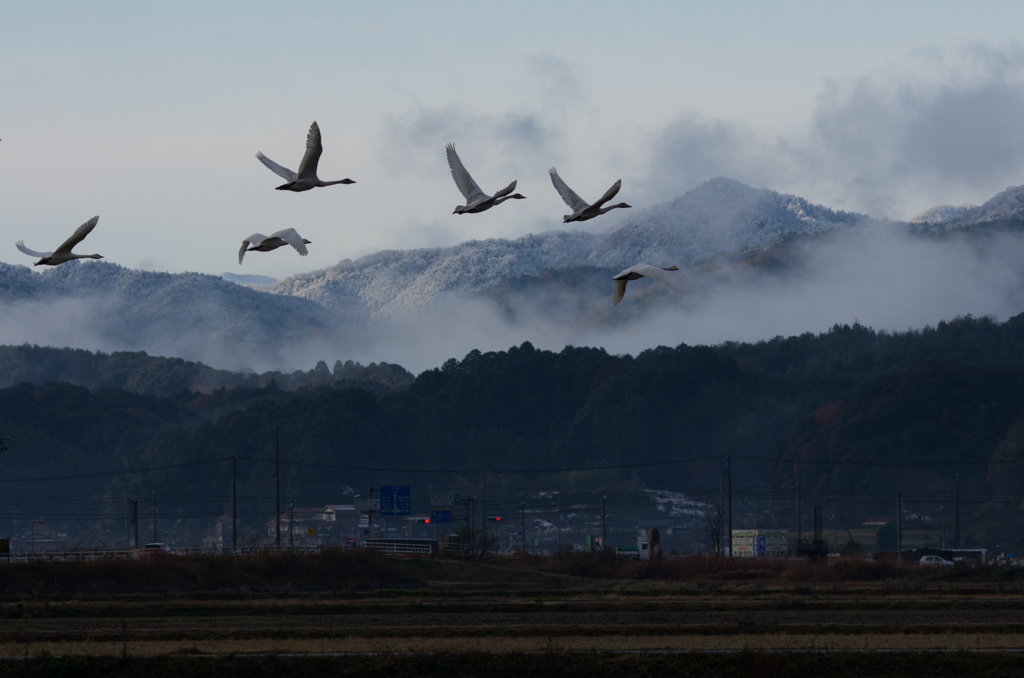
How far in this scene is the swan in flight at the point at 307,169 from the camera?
28.5m

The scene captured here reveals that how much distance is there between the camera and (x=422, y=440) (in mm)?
197875

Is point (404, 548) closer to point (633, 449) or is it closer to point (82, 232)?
point (82, 232)

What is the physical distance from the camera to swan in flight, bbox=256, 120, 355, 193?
28.5 metres

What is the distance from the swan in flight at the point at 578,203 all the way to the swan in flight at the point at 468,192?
1217 mm

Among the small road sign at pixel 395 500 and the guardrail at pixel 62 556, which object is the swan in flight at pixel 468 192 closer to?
the guardrail at pixel 62 556

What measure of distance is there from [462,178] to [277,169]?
4368 millimetres

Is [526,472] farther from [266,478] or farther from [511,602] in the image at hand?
[511,602]

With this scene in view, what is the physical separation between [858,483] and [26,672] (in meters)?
148

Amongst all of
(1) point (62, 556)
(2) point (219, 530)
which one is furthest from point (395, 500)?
(2) point (219, 530)

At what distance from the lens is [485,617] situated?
1877 inches

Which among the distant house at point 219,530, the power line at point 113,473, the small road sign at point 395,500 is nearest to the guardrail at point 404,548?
the small road sign at point 395,500

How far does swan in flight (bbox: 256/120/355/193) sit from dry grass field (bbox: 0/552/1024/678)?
12.3m

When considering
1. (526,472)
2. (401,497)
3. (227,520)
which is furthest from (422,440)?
(401,497)

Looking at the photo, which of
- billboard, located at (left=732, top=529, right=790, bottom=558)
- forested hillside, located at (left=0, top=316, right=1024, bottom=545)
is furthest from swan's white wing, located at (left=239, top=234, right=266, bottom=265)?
forested hillside, located at (left=0, top=316, right=1024, bottom=545)
